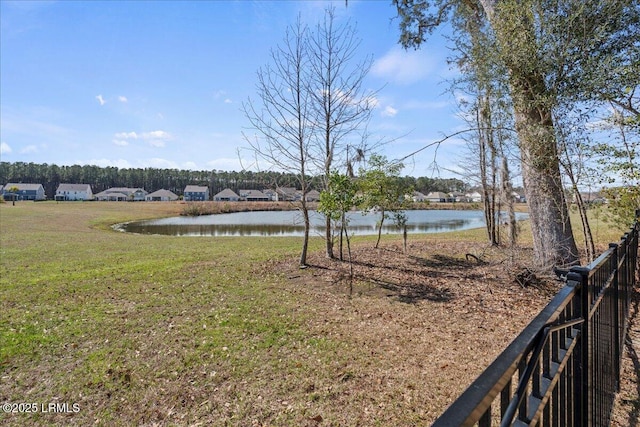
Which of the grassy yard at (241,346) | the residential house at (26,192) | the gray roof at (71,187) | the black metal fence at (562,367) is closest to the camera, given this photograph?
the black metal fence at (562,367)

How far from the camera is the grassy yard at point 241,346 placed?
293cm

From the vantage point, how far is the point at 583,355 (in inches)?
61.0

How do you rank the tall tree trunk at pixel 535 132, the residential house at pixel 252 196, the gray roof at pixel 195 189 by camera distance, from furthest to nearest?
the gray roof at pixel 195 189 → the residential house at pixel 252 196 → the tall tree trunk at pixel 535 132

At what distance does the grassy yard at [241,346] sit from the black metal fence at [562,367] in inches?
53.2

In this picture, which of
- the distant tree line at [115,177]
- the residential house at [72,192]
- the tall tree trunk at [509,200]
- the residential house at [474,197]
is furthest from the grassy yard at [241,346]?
the residential house at [72,192]

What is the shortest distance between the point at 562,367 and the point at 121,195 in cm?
8922

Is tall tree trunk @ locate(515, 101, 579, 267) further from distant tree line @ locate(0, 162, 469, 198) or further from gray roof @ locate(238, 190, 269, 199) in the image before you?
gray roof @ locate(238, 190, 269, 199)

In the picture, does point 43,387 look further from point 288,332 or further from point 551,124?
point 551,124

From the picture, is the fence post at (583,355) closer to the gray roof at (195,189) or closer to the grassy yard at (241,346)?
the grassy yard at (241,346)

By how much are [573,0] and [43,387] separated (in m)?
7.67

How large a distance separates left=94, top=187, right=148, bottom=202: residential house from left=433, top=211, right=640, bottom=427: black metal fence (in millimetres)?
85358

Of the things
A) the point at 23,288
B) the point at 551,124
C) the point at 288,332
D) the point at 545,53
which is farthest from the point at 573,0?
the point at 23,288

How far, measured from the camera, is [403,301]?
555 centimetres

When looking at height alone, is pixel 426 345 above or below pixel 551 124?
below
